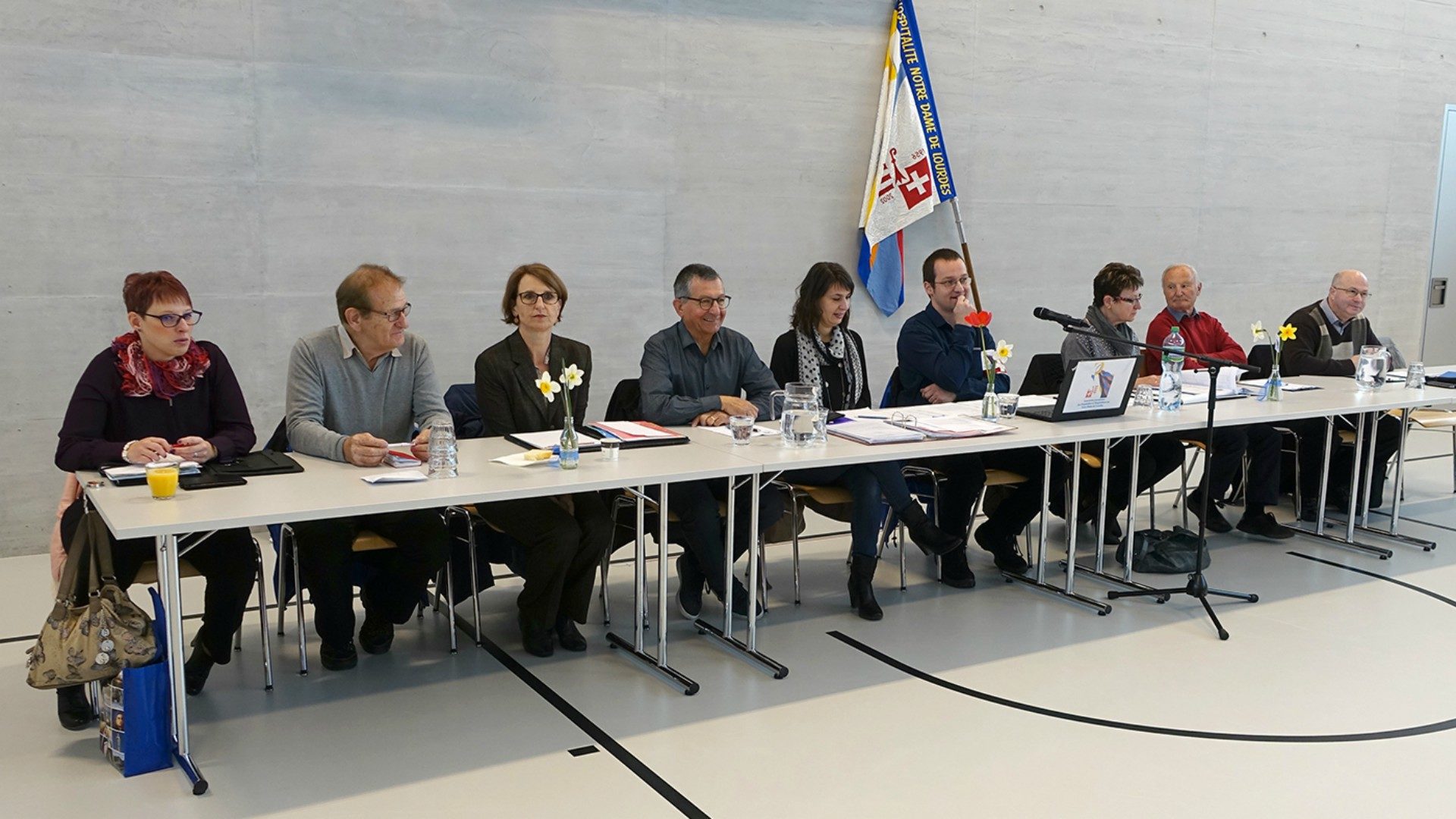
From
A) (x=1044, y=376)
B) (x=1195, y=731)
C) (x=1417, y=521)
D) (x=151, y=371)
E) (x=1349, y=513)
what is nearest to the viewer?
(x=1195, y=731)

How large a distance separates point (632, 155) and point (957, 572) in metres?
2.75

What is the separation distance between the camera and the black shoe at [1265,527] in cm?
554

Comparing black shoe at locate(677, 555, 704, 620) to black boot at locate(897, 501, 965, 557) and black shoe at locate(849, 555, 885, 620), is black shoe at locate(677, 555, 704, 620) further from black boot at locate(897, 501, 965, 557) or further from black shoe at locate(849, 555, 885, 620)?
black boot at locate(897, 501, 965, 557)

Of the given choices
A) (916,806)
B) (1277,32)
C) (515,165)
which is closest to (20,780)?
(916,806)

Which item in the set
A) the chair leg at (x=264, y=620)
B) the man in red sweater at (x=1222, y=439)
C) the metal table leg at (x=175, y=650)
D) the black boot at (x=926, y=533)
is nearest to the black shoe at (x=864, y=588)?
the black boot at (x=926, y=533)

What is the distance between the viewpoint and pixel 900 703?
3.52 m

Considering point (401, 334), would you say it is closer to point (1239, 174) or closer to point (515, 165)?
point (515, 165)

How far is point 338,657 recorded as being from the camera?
3.72 m

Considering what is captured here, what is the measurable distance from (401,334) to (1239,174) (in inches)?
252

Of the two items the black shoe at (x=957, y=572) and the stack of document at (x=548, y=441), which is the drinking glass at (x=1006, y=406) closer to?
the black shoe at (x=957, y=572)

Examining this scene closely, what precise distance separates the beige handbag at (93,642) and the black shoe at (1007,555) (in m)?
3.09

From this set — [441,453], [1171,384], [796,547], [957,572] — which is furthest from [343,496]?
[1171,384]

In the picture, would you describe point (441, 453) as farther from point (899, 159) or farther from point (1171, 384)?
point (899, 159)

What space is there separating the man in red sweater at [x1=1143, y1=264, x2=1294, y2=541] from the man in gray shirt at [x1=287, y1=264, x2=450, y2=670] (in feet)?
10.8
